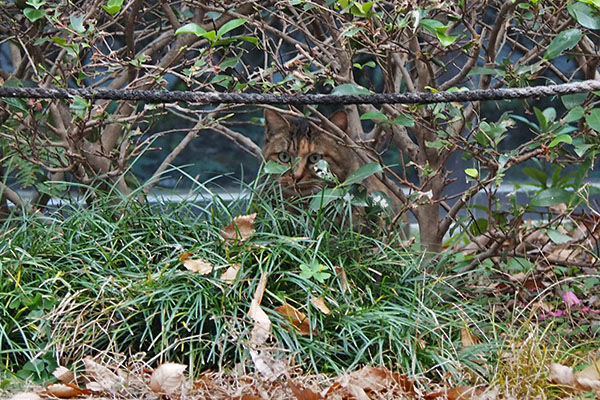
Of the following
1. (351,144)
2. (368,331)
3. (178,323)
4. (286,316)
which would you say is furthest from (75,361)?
(351,144)

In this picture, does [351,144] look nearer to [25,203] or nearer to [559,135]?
[559,135]

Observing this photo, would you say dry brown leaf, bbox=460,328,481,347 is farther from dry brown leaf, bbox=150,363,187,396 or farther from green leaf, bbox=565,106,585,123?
dry brown leaf, bbox=150,363,187,396

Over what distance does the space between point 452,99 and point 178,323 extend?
4.22 feet

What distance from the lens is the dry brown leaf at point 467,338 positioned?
2805mm

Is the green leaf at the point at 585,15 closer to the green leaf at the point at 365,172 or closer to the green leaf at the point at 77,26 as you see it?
the green leaf at the point at 365,172

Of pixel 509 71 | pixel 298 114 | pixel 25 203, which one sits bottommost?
pixel 25 203

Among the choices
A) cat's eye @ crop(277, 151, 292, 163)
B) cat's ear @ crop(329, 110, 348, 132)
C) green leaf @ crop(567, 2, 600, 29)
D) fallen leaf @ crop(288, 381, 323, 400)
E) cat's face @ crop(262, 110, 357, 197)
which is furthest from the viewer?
cat's eye @ crop(277, 151, 292, 163)

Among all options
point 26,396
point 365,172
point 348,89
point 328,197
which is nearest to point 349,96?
point 348,89

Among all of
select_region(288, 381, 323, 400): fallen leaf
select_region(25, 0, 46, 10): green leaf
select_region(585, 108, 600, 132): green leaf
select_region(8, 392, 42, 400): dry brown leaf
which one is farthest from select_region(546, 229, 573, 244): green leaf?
select_region(25, 0, 46, 10): green leaf

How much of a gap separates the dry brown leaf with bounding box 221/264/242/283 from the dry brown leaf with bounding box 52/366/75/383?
646 mm

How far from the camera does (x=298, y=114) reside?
3229mm

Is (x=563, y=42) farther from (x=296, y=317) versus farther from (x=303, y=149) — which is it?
(x=303, y=149)

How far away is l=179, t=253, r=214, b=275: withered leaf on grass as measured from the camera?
2.83 m

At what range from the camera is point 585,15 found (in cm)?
261
